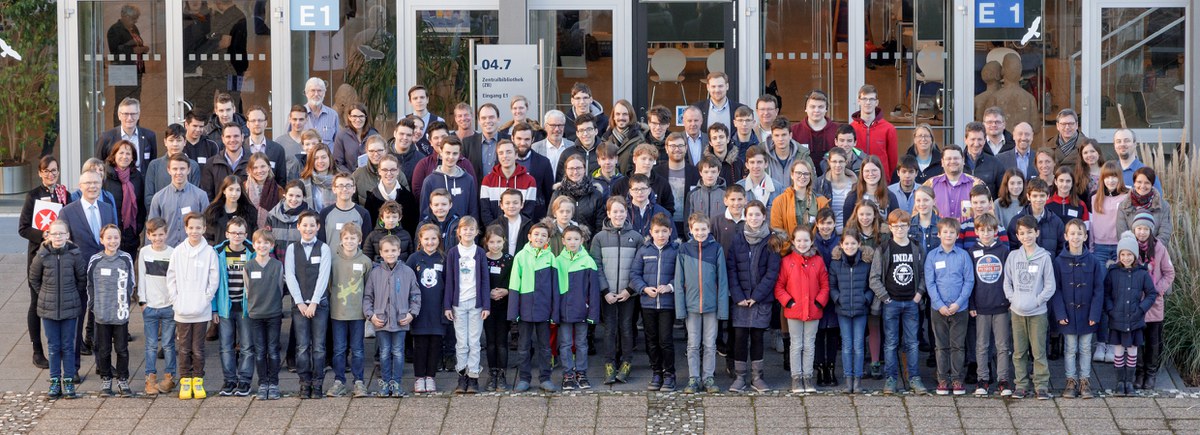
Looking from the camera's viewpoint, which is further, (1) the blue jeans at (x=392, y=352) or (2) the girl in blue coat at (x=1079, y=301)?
(1) the blue jeans at (x=392, y=352)

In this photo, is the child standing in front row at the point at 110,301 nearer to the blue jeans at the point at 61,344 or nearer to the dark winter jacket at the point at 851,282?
the blue jeans at the point at 61,344

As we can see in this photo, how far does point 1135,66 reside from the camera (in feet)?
51.0

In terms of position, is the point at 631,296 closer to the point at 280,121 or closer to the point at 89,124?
the point at 280,121

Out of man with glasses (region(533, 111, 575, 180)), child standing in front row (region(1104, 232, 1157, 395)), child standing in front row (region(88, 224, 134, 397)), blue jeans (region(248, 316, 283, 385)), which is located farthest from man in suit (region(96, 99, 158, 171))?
child standing in front row (region(1104, 232, 1157, 395))

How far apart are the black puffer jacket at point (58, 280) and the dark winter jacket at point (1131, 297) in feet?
22.9

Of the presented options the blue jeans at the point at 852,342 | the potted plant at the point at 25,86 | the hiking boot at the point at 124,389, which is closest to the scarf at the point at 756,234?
the blue jeans at the point at 852,342

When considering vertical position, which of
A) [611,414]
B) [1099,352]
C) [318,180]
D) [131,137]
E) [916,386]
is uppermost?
[131,137]

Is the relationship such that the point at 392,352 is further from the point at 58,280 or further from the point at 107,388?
the point at 58,280

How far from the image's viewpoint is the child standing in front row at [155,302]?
10.9m

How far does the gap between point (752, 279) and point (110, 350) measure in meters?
4.41

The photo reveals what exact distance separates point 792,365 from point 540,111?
5.16 metres

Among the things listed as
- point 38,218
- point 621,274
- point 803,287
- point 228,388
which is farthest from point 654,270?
point 38,218

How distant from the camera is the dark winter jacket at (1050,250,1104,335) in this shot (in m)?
10.7

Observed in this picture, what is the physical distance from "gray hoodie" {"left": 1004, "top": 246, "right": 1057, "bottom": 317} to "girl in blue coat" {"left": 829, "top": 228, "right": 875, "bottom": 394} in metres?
0.93
